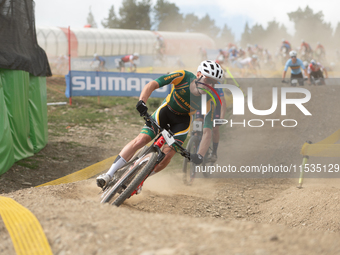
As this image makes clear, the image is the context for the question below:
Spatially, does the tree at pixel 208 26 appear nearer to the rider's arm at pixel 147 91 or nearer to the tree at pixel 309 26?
the tree at pixel 309 26

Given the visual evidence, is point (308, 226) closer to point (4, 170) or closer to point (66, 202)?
point (66, 202)

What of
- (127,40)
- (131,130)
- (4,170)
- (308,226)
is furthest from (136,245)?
(127,40)

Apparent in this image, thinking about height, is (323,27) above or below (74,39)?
above

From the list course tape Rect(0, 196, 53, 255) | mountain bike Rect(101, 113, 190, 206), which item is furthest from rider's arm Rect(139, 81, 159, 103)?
course tape Rect(0, 196, 53, 255)

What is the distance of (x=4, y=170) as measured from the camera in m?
6.67

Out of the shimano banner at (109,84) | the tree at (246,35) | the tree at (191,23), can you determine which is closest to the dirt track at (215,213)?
the shimano banner at (109,84)

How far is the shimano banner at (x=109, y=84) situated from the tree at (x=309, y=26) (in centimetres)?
5494

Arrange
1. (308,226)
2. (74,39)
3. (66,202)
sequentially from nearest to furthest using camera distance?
(66,202) < (308,226) < (74,39)

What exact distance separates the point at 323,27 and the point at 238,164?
70363 mm

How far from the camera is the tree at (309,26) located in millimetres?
63938

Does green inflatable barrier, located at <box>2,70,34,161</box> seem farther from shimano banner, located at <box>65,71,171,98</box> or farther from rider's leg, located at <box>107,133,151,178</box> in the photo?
shimano banner, located at <box>65,71,171,98</box>

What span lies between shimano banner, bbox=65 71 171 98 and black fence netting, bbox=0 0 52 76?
7.36 metres

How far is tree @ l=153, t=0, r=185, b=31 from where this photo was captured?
7446 cm

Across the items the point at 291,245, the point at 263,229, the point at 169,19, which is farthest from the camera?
the point at 169,19
